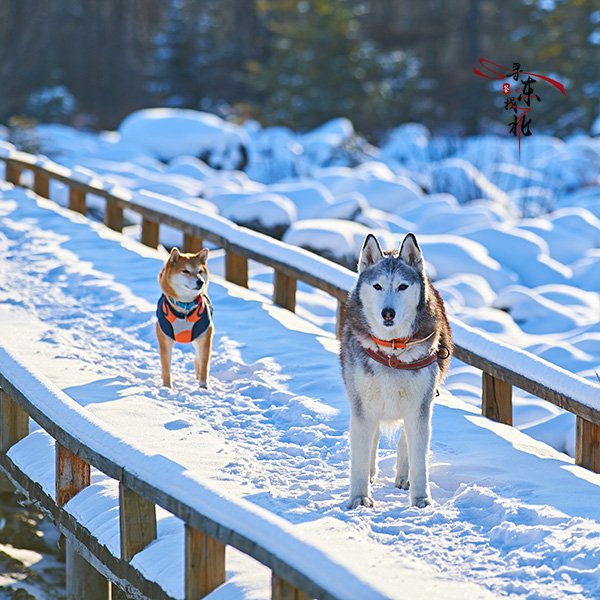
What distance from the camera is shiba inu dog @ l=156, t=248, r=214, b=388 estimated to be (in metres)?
5.96

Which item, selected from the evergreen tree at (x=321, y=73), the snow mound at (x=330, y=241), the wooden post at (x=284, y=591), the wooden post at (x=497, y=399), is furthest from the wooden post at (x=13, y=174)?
the evergreen tree at (x=321, y=73)

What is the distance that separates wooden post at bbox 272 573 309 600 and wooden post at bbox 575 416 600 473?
271cm

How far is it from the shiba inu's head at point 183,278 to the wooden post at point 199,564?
2477 mm

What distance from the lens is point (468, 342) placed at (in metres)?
6.16

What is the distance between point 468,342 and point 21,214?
7646mm

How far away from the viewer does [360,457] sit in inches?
172

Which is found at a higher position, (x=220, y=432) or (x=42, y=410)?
(x=42, y=410)

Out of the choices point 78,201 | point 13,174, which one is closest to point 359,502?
point 78,201

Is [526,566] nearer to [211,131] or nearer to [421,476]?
[421,476]

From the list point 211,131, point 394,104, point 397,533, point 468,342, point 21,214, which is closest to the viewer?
point 397,533

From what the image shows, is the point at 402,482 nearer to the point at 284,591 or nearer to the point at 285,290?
the point at 284,591

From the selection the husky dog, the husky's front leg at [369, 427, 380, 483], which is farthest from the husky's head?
the husky's front leg at [369, 427, 380, 483]

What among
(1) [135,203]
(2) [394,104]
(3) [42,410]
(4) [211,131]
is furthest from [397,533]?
(2) [394,104]

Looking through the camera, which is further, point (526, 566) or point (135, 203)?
point (135, 203)
